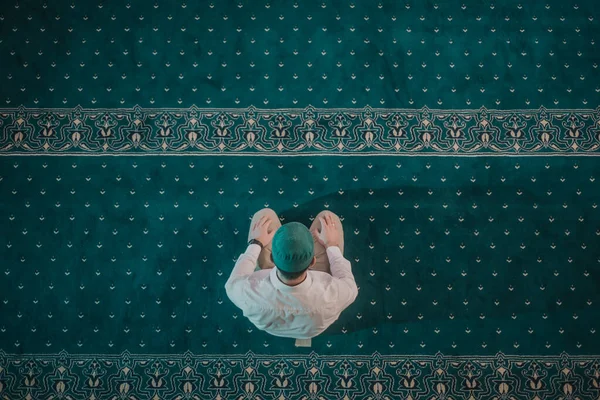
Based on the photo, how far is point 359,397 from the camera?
2.22 metres

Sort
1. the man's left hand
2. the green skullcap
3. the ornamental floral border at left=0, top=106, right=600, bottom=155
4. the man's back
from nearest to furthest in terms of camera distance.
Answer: the green skullcap → the man's back → the man's left hand → the ornamental floral border at left=0, top=106, right=600, bottom=155

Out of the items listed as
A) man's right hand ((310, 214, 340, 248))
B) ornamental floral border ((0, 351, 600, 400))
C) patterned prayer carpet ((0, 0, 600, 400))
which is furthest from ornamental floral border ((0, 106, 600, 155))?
ornamental floral border ((0, 351, 600, 400))

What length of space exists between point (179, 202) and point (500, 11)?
154 centimetres

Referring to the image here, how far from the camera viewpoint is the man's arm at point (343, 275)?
1928 millimetres

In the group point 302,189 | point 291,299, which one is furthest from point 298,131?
point 291,299

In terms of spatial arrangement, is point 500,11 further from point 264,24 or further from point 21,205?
point 21,205

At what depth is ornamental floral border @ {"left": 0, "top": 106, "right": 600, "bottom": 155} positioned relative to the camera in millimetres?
2436

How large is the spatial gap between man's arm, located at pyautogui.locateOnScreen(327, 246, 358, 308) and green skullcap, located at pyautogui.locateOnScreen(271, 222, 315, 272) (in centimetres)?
29

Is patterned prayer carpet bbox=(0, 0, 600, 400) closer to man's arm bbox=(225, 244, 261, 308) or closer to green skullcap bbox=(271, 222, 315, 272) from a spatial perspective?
man's arm bbox=(225, 244, 261, 308)

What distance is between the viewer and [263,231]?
7.28ft

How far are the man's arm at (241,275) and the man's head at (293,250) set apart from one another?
0.79ft

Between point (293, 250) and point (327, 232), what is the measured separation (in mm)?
586

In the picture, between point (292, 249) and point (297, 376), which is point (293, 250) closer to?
point (292, 249)

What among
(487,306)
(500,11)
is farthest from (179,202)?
(500,11)
